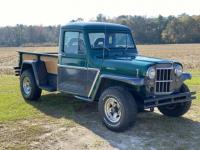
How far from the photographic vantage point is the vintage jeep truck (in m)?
7.37

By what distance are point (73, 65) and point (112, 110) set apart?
1.66 metres

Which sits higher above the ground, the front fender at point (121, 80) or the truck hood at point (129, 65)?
the truck hood at point (129, 65)

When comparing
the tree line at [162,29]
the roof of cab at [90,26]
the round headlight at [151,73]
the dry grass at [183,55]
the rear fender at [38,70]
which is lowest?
the dry grass at [183,55]

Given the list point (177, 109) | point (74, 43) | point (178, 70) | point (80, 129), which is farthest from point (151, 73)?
point (74, 43)

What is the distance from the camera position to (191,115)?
8.87m

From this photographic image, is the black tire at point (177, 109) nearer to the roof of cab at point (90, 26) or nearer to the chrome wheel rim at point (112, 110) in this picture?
the chrome wheel rim at point (112, 110)

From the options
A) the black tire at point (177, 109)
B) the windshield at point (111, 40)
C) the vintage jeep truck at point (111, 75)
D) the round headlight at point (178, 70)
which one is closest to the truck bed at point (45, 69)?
the vintage jeep truck at point (111, 75)

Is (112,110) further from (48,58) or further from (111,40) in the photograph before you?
(48,58)

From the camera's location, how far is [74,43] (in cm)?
877

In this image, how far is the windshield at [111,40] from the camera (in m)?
8.56

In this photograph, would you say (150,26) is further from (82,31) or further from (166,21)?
(82,31)

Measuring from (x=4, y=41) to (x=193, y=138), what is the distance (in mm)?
89003

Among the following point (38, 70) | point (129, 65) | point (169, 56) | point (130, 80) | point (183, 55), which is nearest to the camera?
point (130, 80)

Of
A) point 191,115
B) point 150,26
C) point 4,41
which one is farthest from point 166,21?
point 191,115
